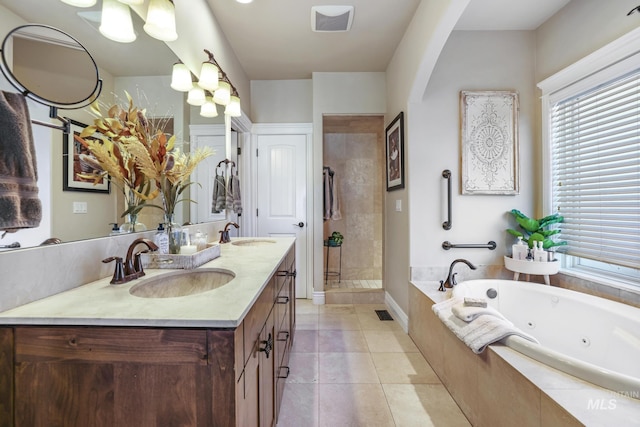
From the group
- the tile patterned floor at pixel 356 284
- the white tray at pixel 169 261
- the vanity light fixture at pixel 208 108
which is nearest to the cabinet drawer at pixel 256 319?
the white tray at pixel 169 261

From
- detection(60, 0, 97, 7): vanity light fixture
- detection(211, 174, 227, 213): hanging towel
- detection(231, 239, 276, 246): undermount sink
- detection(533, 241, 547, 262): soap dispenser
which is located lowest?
detection(533, 241, 547, 262): soap dispenser

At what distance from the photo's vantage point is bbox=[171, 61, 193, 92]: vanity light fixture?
1.58 meters

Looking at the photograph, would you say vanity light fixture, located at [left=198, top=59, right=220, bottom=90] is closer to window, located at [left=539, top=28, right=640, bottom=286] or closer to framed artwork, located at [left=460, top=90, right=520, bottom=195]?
framed artwork, located at [left=460, top=90, right=520, bottom=195]

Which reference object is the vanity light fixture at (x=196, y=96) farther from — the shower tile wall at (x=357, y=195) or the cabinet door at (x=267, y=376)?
the shower tile wall at (x=357, y=195)

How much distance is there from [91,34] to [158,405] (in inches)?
49.8

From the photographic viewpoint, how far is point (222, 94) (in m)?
2.09

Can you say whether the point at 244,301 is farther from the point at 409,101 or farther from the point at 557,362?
the point at 409,101

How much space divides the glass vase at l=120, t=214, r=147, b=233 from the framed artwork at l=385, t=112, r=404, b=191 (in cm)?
208

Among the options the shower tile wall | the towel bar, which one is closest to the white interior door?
the shower tile wall

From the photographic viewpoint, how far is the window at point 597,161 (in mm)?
1709

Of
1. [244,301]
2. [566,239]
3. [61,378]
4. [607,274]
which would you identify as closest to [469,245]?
[566,239]

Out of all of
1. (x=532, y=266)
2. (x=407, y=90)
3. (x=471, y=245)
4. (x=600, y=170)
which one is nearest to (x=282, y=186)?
(x=407, y=90)

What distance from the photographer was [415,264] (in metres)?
2.40

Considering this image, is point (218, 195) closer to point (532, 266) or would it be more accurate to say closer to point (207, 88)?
point (207, 88)
